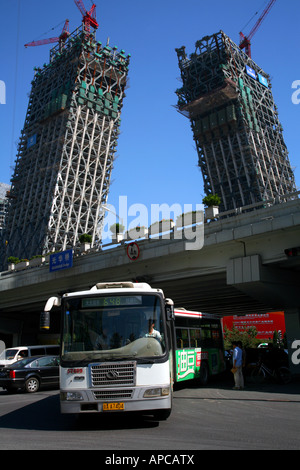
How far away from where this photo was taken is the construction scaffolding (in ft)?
245

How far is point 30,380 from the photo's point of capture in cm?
1712

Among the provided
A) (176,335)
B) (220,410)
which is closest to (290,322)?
(176,335)

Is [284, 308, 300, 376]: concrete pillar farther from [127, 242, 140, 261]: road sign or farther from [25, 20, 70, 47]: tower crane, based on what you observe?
[25, 20, 70, 47]: tower crane

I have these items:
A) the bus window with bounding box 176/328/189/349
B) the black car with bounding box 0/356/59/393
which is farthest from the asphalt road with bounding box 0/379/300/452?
the black car with bounding box 0/356/59/393

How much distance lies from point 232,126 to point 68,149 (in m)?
31.1

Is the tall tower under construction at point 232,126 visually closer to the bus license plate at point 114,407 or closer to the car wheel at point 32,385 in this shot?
the car wheel at point 32,385

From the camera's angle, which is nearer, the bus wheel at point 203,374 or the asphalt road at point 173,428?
the asphalt road at point 173,428

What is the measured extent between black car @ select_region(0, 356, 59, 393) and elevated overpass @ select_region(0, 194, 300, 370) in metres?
8.11

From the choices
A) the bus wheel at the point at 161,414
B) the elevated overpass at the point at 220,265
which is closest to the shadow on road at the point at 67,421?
the bus wheel at the point at 161,414

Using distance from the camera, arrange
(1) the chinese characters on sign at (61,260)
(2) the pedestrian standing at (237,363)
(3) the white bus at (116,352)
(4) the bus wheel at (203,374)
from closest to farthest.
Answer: (3) the white bus at (116,352) < (2) the pedestrian standing at (237,363) < (4) the bus wheel at (203,374) < (1) the chinese characters on sign at (61,260)

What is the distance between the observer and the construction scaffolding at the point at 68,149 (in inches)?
2935
